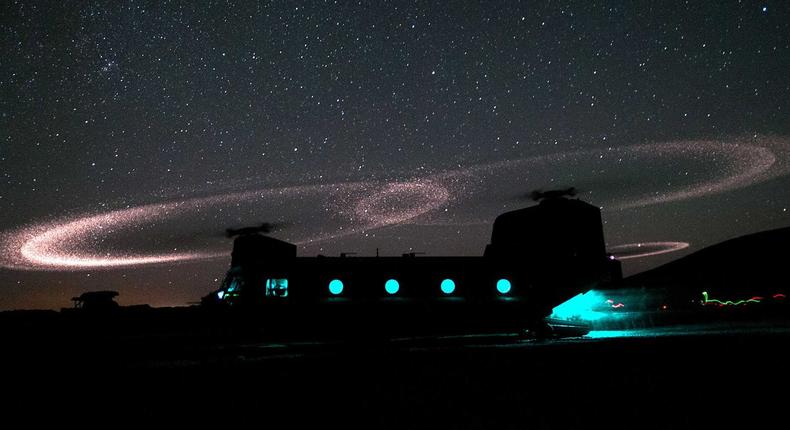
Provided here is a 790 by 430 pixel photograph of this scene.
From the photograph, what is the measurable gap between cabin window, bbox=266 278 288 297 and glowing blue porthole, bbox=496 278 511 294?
10661mm

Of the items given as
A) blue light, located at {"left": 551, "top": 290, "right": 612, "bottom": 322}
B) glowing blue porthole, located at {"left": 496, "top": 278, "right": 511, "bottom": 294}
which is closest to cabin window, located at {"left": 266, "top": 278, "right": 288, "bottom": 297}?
glowing blue porthole, located at {"left": 496, "top": 278, "right": 511, "bottom": 294}

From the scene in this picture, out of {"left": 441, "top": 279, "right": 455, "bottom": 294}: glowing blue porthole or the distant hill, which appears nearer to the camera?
{"left": 441, "top": 279, "right": 455, "bottom": 294}: glowing blue porthole

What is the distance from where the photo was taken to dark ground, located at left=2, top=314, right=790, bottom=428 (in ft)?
14.1

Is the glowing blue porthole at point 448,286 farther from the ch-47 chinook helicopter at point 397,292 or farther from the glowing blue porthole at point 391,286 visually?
the glowing blue porthole at point 391,286

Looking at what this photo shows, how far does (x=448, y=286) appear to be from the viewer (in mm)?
22359

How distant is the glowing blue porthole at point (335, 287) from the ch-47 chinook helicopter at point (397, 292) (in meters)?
0.05

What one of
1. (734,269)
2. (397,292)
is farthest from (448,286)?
(734,269)

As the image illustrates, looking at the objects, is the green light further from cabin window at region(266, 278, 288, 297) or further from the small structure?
the small structure

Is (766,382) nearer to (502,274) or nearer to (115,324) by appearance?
(502,274)

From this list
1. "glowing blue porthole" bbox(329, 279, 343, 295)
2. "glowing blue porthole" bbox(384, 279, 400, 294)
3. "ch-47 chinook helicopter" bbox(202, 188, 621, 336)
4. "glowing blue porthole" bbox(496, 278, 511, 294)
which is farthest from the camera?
"glowing blue porthole" bbox(496, 278, 511, 294)

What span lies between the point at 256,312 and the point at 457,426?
58.1 feet

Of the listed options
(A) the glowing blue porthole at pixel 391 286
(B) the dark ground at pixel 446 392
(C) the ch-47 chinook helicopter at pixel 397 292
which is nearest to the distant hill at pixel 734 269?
(C) the ch-47 chinook helicopter at pixel 397 292

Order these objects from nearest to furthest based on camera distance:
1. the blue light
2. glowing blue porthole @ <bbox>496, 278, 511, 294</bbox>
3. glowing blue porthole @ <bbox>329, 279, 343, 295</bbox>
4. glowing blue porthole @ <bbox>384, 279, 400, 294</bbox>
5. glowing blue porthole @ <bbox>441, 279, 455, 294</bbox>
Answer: glowing blue porthole @ <bbox>329, 279, 343, 295</bbox> < glowing blue porthole @ <bbox>384, 279, 400, 294</bbox> < glowing blue porthole @ <bbox>441, 279, 455, 294</bbox> < glowing blue porthole @ <bbox>496, 278, 511, 294</bbox> < the blue light

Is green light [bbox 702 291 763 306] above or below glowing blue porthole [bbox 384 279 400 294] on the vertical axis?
below
